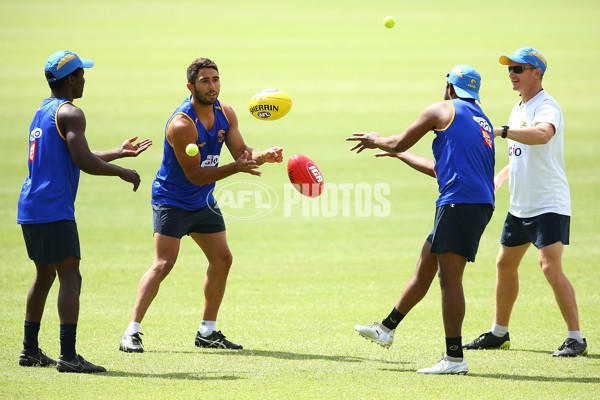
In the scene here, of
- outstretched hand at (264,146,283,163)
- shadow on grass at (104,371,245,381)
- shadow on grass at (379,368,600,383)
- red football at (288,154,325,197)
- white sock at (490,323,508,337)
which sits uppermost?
outstretched hand at (264,146,283,163)

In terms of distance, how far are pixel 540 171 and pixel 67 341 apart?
4829 mm

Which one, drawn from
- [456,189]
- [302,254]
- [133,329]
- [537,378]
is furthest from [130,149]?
[302,254]

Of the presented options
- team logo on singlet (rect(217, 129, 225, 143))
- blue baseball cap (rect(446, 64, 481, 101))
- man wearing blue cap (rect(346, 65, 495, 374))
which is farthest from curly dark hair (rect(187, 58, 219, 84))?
blue baseball cap (rect(446, 64, 481, 101))

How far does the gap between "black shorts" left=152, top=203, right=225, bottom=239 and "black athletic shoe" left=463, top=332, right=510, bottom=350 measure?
2874mm

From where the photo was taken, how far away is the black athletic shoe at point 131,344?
798cm

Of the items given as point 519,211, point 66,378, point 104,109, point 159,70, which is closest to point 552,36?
point 159,70

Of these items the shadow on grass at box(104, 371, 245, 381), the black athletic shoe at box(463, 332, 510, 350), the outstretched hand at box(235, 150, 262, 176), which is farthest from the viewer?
the black athletic shoe at box(463, 332, 510, 350)

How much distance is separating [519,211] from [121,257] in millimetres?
6523

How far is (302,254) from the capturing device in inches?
514

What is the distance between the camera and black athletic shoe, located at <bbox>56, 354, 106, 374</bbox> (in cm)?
720

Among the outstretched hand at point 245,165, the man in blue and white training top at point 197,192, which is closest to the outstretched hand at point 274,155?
the man in blue and white training top at point 197,192

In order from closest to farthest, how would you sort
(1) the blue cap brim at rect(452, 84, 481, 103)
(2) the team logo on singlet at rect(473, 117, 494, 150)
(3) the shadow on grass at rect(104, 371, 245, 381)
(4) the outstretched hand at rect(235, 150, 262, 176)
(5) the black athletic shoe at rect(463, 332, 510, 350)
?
(3) the shadow on grass at rect(104, 371, 245, 381), (2) the team logo on singlet at rect(473, 117, 494, 150), (1) the blue cap brim at rect(452, 84, 481, 103), (4) the outstretched hand at rect(235, 150, 262, 176), (5) the black athletic shoe at rect(463, 332, 510, 350)

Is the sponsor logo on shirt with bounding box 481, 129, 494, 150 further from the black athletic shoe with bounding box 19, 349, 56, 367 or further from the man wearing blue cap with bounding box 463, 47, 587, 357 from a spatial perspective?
the black athletic shoe with bounding box 19, 349, 56, 367

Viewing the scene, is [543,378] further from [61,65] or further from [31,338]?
[61,65]
